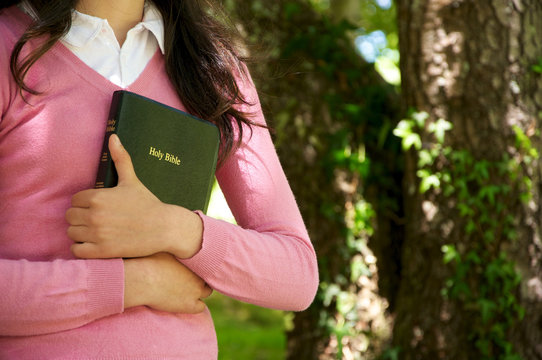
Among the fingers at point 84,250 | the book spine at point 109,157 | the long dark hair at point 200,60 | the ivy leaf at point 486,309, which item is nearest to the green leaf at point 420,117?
the ivy leaf at point 486,309

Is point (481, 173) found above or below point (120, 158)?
below

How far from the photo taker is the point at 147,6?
155 cm

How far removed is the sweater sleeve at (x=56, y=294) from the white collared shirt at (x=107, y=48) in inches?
16.4

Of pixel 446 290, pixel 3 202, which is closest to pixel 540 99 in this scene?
pixel 446 290

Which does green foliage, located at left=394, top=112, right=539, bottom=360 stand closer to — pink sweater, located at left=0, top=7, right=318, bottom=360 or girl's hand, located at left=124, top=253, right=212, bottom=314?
pink sweater, located at left=0, top=7, right=318, bottom=360

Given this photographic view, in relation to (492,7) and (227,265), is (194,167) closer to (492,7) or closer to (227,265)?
(227,265)

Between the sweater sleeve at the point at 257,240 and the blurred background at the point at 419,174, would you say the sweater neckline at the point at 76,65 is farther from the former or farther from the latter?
the blurred background at the point at 419,174

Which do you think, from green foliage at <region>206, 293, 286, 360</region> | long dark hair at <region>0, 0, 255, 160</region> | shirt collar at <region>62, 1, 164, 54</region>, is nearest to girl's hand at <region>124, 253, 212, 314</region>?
long dark hair at <region>0, 0, 255, 160</region>

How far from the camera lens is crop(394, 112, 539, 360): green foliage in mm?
2852

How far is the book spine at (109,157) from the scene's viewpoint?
3.93 feet

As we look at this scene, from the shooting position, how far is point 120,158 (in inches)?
46.9

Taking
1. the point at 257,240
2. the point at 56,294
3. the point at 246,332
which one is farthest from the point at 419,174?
the point at 246,332

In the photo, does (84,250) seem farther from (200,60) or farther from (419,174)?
(419,174)

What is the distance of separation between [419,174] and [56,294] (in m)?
2.20
